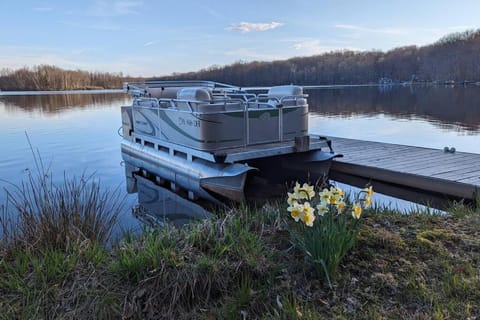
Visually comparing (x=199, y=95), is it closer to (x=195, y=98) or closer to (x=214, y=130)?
(x=195, y=98)

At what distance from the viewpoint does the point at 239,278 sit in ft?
7.46

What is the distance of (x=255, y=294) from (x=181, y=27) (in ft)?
73.5

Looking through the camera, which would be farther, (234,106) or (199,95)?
(234,106)

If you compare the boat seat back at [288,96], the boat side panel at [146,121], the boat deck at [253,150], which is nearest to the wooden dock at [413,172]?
the boat deck at [253,150]

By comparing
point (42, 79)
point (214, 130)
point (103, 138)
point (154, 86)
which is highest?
point (42, 79)

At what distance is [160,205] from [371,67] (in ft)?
294

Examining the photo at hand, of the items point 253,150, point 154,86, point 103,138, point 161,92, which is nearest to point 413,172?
point 253,150

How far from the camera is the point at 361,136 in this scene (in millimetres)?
14031

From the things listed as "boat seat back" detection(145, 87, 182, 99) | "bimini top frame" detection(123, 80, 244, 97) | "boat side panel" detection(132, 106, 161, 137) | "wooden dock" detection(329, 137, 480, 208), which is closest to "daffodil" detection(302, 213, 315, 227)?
"wooden dock" detection(329, 137, 480, 208)

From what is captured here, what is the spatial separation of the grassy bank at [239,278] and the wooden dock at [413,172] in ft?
9.59

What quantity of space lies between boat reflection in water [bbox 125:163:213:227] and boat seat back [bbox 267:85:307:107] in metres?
2.41

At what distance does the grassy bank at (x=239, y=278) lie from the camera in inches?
79.0

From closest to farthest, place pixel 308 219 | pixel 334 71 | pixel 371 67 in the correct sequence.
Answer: pixel 308 219 < pixel 334 71 < pixel 371 67

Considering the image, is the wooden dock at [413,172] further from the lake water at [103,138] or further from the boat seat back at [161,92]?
the boat seat back at [161,92]
